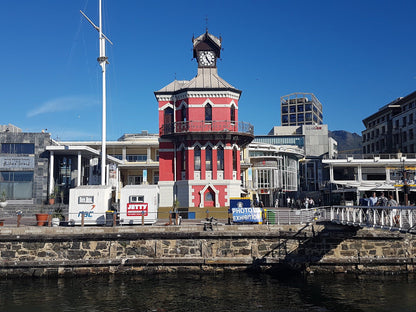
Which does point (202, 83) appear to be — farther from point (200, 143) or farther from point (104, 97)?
point (104, 97)

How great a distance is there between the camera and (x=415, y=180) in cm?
4944

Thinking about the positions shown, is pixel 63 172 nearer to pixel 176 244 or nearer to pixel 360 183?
pixel 176 244

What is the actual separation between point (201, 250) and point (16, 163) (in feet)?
83.1

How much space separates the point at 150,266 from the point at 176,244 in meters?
2.11

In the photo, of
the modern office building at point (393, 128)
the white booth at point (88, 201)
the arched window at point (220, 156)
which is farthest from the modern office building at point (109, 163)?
the modern office building at point (393, 128)

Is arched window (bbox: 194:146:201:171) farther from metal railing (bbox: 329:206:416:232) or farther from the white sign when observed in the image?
the white sign

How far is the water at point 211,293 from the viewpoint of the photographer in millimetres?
17750

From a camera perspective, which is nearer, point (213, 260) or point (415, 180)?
point (213, 260)

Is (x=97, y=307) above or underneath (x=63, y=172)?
underneath

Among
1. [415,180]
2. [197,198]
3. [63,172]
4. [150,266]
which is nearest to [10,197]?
[63,172]

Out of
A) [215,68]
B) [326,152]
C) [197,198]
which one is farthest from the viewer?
[326,152]

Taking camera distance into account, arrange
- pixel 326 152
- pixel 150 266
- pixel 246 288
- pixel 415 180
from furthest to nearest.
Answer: pixel 326 152 → pixel 415 180 → pixel 150 266 → pixel 246 288

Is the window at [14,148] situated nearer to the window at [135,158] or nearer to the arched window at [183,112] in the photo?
the arched window at [183,112]

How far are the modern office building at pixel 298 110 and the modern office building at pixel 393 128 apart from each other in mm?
43022
